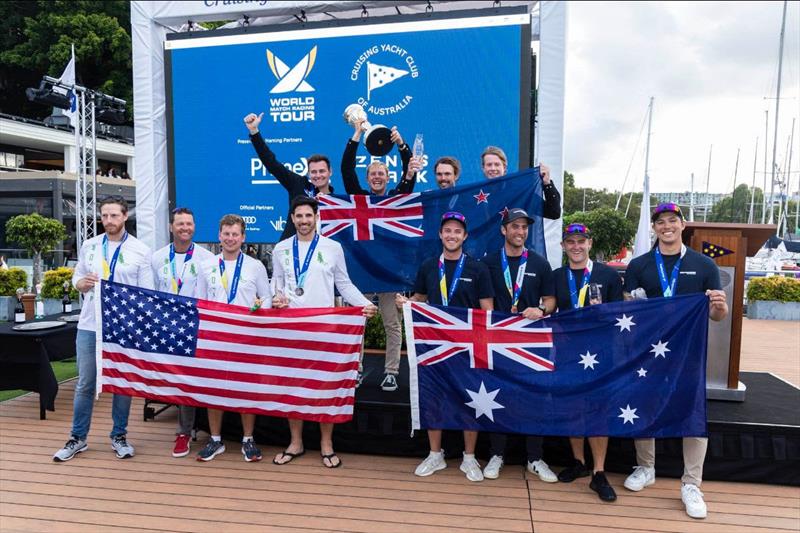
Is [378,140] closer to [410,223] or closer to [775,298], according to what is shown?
[410,223]

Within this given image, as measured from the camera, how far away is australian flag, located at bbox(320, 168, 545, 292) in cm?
464

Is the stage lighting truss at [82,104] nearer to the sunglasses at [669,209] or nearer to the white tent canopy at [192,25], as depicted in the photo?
the white tent canopy at [192,25]

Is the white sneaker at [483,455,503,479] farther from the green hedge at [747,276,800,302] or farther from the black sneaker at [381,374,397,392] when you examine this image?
the green hedge at [747,276,800,302]

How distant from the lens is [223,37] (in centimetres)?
643

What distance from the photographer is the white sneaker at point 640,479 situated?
3.75 meters

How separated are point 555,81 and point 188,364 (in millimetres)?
4287

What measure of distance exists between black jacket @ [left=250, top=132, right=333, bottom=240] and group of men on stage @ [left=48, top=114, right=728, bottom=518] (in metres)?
0.04

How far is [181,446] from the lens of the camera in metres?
4.38

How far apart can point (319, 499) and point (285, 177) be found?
9.11 ft

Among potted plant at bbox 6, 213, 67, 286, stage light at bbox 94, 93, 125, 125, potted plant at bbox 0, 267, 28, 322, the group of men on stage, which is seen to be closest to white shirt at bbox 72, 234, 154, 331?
the group of men on stage

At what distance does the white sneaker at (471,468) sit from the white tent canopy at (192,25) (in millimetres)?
2546

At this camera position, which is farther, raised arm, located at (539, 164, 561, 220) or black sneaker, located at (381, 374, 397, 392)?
black sneaker, located at (381, 374, 397, 392)

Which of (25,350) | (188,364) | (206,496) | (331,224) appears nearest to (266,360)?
(188,364)

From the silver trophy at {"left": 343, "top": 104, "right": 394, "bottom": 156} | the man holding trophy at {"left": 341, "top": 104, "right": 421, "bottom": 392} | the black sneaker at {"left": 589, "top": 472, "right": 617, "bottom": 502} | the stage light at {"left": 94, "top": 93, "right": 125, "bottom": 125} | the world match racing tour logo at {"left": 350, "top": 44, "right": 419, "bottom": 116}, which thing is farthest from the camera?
the stage light at {"left": 94, "top": 93, "right": 125, "bottom": 125}
